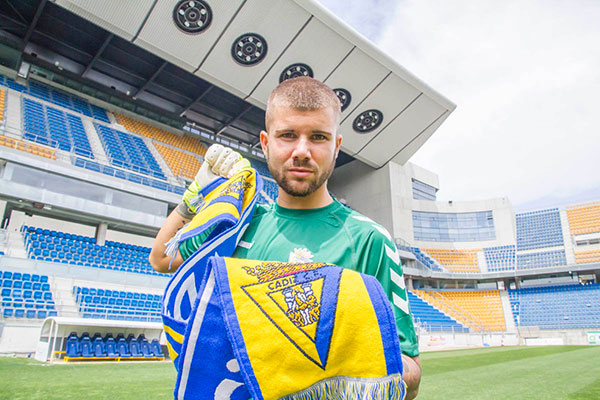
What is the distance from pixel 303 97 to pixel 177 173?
21698 mm

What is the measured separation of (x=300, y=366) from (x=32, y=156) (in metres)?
17.3

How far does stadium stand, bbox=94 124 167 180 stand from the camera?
19.2 metres

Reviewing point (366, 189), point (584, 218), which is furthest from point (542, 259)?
point (366, 189)

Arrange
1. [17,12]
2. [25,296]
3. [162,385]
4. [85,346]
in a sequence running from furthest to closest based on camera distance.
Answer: [17,12] → [25,296] → [85,346] → [162,385]

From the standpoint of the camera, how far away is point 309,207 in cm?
144

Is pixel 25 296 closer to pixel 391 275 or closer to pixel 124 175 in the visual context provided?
pixel 124 175

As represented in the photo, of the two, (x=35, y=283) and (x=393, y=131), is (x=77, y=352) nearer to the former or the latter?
(x=35, y=283)

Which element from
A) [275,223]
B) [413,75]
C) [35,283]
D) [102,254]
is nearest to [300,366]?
[275,223]

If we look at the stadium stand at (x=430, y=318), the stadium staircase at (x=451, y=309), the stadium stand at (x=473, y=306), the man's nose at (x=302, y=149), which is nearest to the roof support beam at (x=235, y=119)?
the stadium stand at (x=430, y=318)

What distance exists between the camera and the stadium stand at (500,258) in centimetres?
3069

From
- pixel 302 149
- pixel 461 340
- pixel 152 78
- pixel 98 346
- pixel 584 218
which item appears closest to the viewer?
pixel 302 149

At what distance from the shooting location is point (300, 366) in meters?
0.78

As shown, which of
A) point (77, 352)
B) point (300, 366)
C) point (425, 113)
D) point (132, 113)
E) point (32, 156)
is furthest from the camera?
point (132, 113)

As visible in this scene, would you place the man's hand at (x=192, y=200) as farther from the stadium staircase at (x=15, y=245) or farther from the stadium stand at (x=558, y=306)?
the stadium stand at (x=558, y=306)
